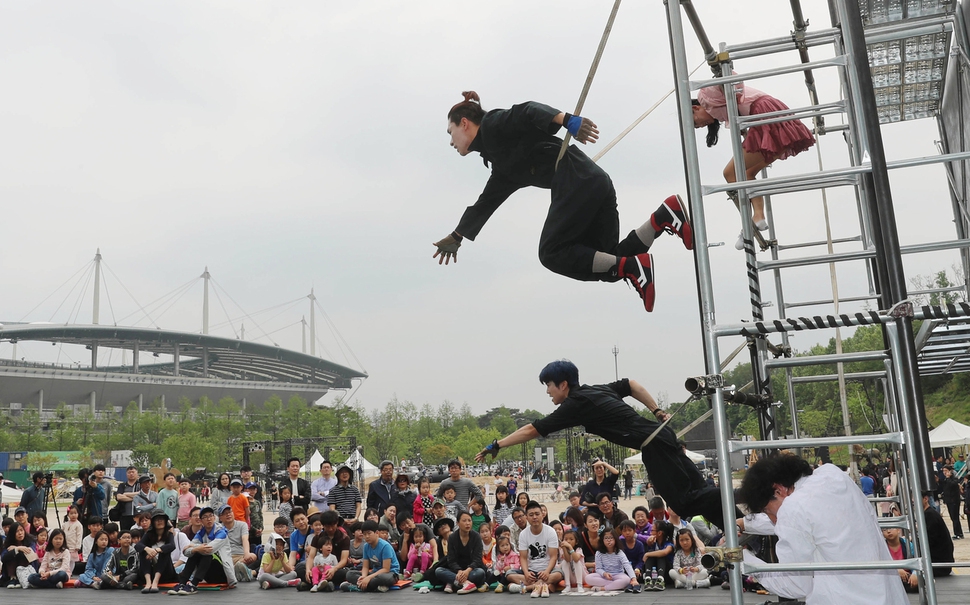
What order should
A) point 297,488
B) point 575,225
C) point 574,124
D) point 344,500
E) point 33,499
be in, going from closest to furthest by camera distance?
point 574,124
point 575,225
point 344,500
point 297,488
point 33,499

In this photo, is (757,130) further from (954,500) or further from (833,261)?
(954,500)

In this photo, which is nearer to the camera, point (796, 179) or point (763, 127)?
point (796, 179)

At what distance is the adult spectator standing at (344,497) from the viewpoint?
33.0 feet

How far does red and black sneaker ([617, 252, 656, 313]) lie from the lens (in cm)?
339

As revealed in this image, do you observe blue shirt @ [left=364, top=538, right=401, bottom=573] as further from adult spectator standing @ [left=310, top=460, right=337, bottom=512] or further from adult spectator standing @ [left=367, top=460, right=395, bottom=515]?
adult spectator standing @ [left=310, top=460, right=337, bottom=512]

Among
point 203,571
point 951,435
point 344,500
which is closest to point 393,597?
point 344,500

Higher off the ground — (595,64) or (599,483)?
(595,64)

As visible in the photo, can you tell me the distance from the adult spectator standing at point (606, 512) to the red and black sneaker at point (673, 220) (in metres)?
5.64

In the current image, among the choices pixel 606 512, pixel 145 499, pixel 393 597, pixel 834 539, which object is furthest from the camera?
pixel 145 499

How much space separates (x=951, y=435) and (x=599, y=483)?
13.9 m

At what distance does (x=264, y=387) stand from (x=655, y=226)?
77.9 metres

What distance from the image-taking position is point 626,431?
3.66m

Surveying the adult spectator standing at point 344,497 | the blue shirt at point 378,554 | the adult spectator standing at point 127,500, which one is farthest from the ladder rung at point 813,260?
the adult spectator standing at point 127,500

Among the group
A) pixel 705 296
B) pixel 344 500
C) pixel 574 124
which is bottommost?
pixel 344 500
